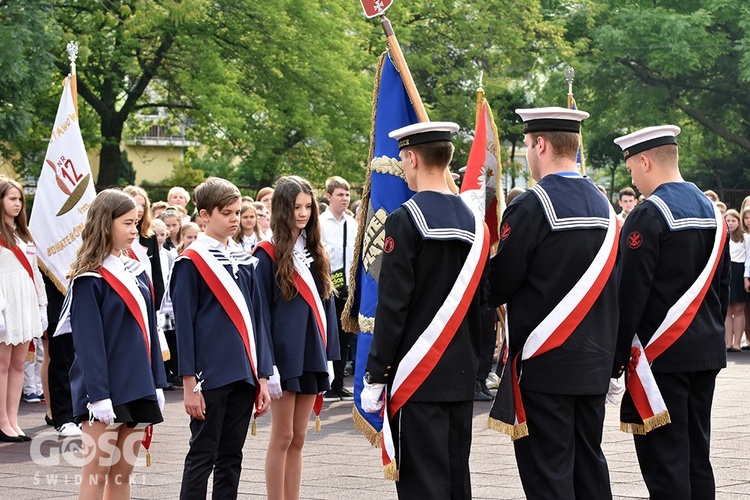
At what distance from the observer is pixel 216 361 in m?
5.89

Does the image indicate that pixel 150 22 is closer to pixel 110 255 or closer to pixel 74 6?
pixel 74 6

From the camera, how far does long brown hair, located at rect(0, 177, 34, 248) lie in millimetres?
9008

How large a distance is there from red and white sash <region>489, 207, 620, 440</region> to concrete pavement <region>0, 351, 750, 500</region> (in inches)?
76.8

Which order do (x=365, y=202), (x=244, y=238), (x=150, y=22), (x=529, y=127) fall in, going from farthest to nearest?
1. (x=150, y=22)
2. (x=244, y=238)
3. (x=365, y=202)
4. (x=529, y=127)

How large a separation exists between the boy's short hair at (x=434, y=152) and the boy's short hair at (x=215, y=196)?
48.2 inches

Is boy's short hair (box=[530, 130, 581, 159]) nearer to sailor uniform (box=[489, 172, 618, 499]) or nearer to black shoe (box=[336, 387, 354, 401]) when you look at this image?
sailor uniform (box=[489, 172, 618, 499])

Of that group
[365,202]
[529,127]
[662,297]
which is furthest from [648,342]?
[365,202]

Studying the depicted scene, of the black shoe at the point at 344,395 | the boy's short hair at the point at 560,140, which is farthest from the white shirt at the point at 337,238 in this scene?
the boy's short hair at the point at 560,140

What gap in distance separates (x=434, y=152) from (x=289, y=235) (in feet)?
5.04

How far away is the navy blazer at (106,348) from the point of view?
564 cm

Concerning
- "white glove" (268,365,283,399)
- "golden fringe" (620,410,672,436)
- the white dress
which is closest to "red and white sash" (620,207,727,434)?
"golden fringe" (620,410,672,436)

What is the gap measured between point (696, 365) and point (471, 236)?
1612 millimetres

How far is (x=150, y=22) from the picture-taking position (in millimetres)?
22156

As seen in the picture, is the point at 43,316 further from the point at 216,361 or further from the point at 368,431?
the point at 368,431
